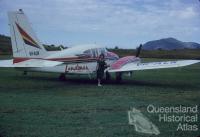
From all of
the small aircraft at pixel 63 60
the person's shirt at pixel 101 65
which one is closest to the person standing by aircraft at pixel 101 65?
the person's shirt at pixel 101 65

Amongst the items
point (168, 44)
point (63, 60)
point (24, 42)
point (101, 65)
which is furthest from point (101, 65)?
point (168, 44)

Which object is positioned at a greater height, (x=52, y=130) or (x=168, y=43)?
(x=168, y=43)

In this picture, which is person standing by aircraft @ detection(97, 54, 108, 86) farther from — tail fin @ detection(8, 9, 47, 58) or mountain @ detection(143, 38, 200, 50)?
mountain @ detection(143, 38, 200, 50)

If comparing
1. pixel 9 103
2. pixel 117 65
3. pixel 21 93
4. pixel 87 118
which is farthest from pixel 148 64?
pixel 87 118

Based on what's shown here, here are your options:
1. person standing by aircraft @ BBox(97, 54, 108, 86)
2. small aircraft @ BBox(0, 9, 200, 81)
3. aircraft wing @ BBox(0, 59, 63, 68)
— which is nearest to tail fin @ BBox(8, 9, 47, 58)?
small aircraft @ BBox(0, 9, 200, 81)

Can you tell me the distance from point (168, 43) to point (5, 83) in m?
3.96

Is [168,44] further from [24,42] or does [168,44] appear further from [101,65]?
[101,65]

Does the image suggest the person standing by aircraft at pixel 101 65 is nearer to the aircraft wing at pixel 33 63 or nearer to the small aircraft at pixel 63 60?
the small aircraft at pixel 63 60

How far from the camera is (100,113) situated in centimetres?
404

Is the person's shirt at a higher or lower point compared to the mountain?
lower

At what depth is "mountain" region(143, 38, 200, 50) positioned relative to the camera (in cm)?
317

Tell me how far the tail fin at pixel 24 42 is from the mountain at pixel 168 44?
436cm

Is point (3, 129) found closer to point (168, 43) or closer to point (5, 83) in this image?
point (168, 43)

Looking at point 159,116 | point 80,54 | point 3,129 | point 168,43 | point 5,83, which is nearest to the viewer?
point 159,116
